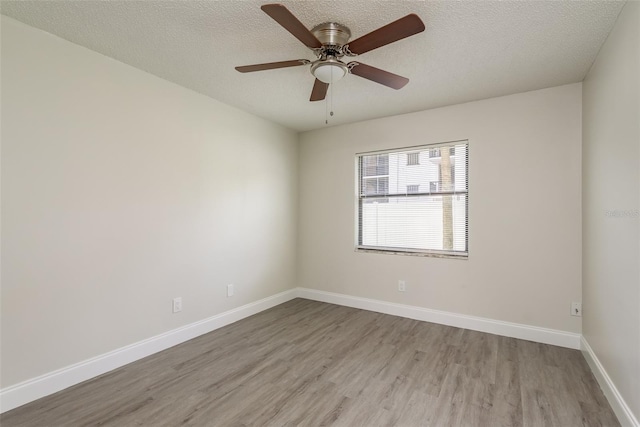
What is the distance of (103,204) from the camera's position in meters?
2.33

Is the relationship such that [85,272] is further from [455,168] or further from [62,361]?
[455,168]

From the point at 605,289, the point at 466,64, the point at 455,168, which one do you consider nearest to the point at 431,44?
the point at 466,64

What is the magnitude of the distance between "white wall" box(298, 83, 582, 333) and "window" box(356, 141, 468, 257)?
12cm

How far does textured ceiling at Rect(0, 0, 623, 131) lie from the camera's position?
179 cm

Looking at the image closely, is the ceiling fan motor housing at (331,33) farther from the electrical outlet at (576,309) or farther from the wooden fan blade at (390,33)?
the electrical outlet at (576,309)

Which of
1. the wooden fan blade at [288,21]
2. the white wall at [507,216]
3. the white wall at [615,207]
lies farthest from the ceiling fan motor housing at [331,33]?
the white wall at [507,216]

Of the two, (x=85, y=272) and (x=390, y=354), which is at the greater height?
(x=85, y=272)

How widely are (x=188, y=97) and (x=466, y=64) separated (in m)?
2.55

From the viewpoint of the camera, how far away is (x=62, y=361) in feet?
6.95

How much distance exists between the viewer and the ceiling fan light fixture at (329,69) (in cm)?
193

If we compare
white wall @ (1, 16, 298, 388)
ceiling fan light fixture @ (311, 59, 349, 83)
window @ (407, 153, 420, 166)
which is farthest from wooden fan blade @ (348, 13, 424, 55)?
window @ (407, 153, 420, 166)

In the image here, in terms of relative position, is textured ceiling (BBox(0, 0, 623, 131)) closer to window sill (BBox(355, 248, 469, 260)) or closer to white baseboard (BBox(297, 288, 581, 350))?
window sill (BBox(355, 248, 469, 260))

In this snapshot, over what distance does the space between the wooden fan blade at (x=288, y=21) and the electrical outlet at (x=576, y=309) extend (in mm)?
3138

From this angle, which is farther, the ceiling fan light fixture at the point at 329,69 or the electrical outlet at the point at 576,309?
the electrical outlet at the point at 576,309
